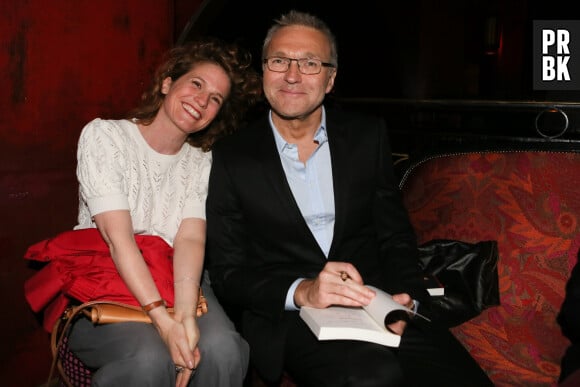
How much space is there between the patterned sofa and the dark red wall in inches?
58.3

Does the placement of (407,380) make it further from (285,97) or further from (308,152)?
(285,97)

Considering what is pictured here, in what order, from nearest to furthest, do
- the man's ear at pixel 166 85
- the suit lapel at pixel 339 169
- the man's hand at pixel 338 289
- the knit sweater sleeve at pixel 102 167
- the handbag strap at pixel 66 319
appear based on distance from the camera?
1. the man's hand at pixel 338 289
2. the handbag strap at pixel 66 319
3. the knit sweater sleeve at pixel 102 167
4. the suit lapel at pixel 339 169
5. the man's ear at pixel 166 85

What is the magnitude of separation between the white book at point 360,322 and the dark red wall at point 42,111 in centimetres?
127

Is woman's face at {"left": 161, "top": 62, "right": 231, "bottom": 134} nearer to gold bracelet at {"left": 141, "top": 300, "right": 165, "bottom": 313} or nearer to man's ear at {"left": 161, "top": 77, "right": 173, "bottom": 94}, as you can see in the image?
man's ear at {"left": 161, "top": 77, "right": 173, "bottom": 94}

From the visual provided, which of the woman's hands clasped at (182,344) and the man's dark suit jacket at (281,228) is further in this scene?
the man's dark suit jacket at (281,228)

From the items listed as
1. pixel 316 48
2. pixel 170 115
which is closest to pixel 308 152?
pixel 316 48

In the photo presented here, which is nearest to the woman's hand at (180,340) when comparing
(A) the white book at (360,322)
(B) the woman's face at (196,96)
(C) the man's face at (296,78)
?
(A) the white book at (360,322)

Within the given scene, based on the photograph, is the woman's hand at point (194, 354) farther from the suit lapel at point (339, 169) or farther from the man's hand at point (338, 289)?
the suit lapel at point (339, 169)

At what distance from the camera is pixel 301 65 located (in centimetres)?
191

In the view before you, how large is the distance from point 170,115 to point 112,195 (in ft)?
1.24

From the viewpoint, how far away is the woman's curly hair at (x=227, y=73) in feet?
6.56

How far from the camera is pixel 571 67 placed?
3.45m

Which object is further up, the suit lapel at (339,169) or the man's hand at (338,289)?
the suit lapel at (339,169)

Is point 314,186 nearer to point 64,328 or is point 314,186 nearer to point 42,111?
point 64,328
